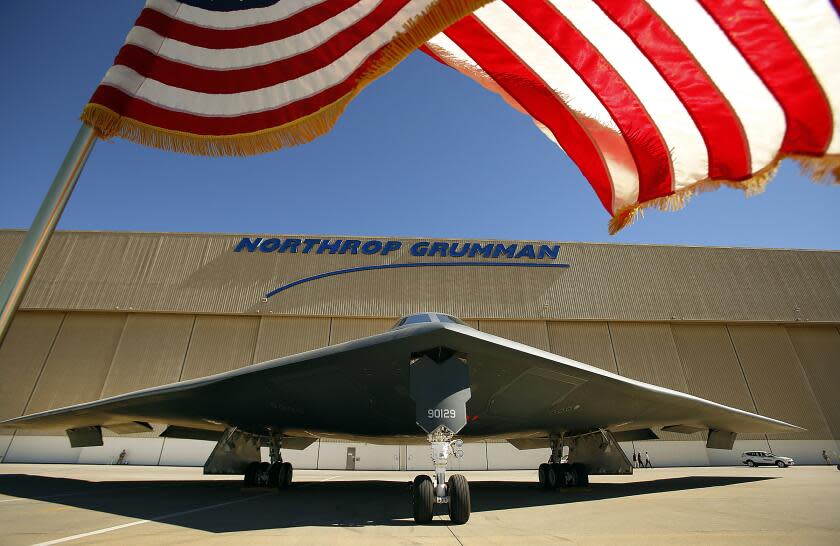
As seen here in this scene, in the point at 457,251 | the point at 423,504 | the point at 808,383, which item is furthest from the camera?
the point at 457,251

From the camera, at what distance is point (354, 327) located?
2588 centimetres

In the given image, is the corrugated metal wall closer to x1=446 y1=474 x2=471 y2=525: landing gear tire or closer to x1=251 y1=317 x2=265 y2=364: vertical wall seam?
x1=251 y1=317 x2=265 y2=364: vertical wall seam

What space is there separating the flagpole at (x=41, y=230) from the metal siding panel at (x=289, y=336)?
2316 centimetres

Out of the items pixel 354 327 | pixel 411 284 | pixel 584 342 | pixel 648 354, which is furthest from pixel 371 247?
pixel 648 354

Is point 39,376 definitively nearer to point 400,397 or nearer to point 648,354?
point 400,397

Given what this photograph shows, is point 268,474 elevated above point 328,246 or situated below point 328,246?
below

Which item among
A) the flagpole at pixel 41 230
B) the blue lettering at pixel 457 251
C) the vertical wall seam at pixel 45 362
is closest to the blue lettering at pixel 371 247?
the blue lettering at pixel 457 251

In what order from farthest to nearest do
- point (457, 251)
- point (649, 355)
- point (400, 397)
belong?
point (457, 251)
point (649, 355)
point (400, 397)

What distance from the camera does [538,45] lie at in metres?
4.37

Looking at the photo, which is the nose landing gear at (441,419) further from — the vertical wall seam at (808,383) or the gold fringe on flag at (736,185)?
the vertical wall seam at (808,383)

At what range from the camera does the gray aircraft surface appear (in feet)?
13.6

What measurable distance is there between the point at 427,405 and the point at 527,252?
2599 cm

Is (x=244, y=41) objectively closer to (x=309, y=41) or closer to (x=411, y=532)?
(x=309, y=41)

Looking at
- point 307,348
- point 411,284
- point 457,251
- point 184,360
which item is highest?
point 457,251
